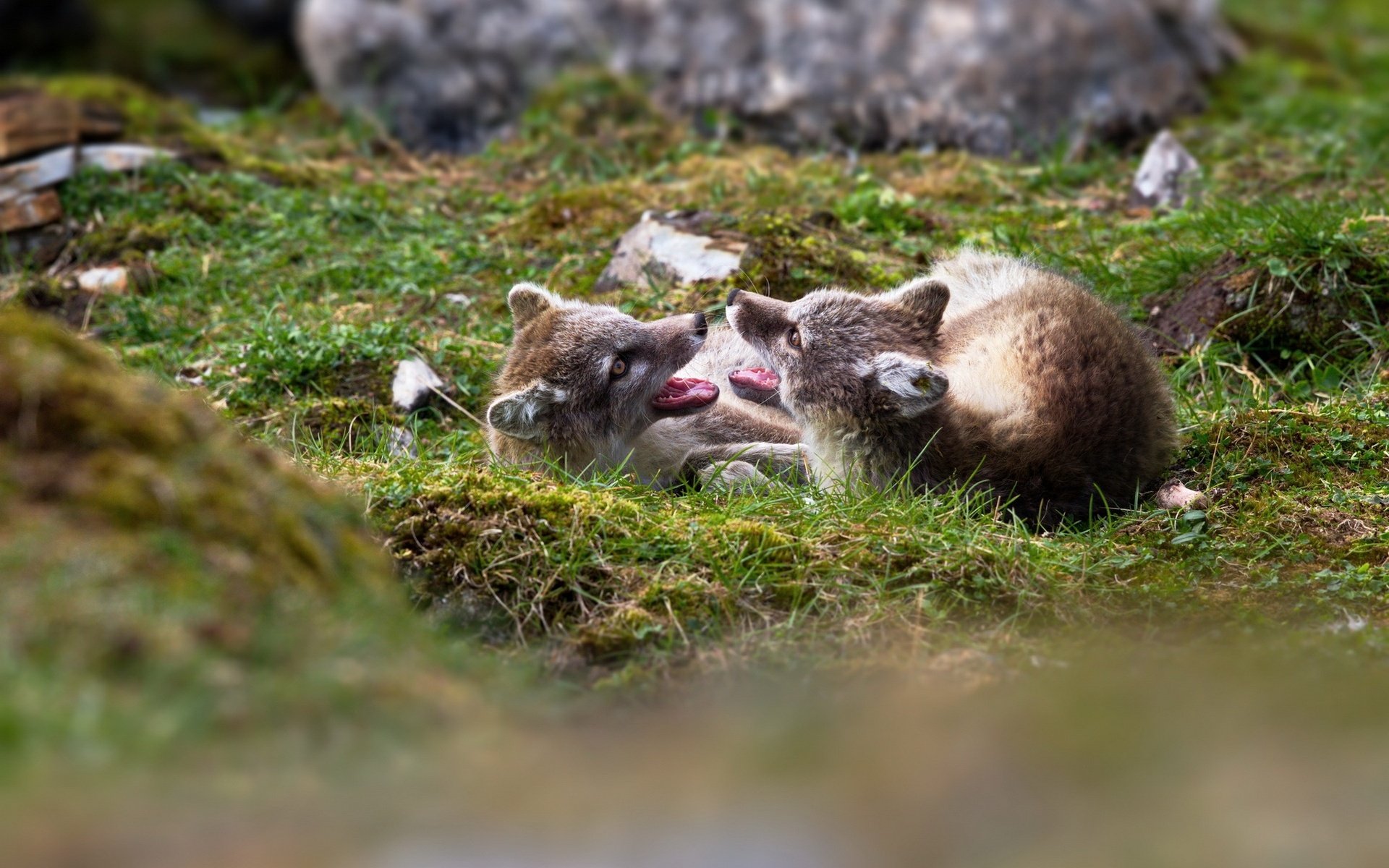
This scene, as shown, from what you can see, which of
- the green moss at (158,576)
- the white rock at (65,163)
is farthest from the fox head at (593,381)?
the white rock at (65,163)

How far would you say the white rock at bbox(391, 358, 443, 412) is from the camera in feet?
22.7

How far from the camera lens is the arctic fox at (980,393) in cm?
568

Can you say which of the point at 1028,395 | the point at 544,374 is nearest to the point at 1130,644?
the point at 1028,395

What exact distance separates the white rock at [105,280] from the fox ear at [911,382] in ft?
16.0

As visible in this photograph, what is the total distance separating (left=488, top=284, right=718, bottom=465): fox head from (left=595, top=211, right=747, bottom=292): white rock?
1.27m

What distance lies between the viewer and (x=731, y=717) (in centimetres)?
351

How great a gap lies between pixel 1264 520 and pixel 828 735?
10.3 ft

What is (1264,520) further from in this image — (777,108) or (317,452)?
(777,108)

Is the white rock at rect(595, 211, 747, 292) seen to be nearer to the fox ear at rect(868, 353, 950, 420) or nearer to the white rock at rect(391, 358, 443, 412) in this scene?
the white rock at rect(391, 358, 443, 412)

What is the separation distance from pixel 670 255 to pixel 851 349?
220cm

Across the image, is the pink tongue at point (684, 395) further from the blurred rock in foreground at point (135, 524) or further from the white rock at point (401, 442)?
the blurred rock in foreground at point (135, 524)

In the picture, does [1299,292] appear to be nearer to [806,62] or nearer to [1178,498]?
[1178,498]

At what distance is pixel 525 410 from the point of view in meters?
6.01

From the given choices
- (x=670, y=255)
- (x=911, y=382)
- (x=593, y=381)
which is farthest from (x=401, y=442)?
(x=911, y=382)
